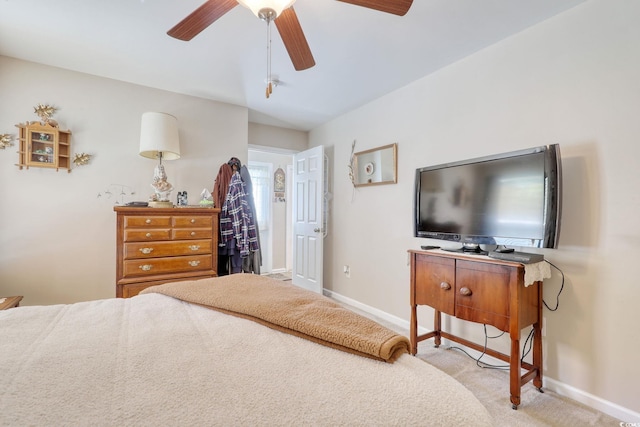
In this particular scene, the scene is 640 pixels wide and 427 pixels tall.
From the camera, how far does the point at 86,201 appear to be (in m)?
2.71

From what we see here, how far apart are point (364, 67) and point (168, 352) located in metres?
2.55

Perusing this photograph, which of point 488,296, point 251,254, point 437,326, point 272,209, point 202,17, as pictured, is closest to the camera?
point 202,17

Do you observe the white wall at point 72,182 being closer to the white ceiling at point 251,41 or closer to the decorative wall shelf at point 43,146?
the decorative wall shelf at point 43,146

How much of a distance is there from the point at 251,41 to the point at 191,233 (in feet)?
5.61

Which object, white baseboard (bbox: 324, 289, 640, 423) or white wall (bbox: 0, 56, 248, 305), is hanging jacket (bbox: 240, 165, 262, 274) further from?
Answer: white baseboard (bbox: 324, 289, 640, 423)

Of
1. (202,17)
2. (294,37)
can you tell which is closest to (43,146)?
(202,17)

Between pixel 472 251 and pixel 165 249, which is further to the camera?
pixel 165 249

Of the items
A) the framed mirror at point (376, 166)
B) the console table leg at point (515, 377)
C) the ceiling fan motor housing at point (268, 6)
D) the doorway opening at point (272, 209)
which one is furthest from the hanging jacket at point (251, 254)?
the console table leg at point (515, 377)

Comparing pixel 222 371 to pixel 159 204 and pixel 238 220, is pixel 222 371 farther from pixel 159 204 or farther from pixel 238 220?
pixel 238 220

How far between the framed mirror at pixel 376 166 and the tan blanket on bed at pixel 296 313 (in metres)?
2.01

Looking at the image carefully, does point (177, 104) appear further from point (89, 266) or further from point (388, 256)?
point (388, 256)

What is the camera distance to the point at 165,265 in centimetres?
254

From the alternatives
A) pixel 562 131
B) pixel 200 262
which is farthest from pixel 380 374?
pixel 200 262

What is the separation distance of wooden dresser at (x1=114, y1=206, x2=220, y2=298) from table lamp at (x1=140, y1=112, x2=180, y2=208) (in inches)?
7.5
